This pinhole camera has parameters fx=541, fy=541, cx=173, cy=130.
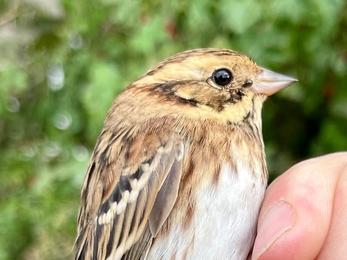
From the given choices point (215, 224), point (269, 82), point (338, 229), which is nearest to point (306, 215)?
point (338, 229)

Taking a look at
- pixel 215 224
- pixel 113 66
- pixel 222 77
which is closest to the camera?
pixel 215 224

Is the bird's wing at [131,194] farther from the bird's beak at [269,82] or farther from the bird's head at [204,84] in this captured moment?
the bird's beak at [269,82]

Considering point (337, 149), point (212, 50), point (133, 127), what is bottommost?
point (337, 149)

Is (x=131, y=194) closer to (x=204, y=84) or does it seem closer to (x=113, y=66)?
(x=204, y=84)

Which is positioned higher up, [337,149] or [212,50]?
[212,50]

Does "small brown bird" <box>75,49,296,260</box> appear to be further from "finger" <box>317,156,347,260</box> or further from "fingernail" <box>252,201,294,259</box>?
"finger" <box>317,156,347,260</box>

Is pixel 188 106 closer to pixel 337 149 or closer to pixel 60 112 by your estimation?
pixel 337 149

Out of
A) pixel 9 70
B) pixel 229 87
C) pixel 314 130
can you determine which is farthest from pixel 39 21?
pixel 314 130
